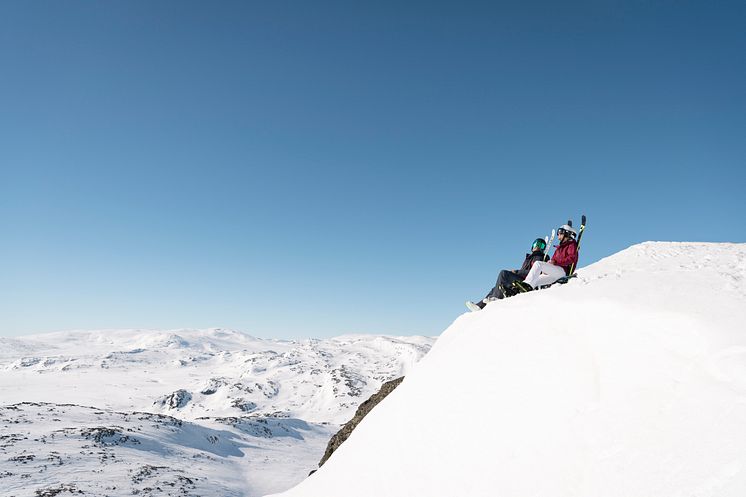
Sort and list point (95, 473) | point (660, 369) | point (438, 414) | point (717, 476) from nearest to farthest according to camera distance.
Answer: point (717, 476) → point (660, 369) → point (438, 414) → point (95, 473)

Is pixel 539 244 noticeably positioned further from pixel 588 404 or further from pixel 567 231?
pixel 588 404


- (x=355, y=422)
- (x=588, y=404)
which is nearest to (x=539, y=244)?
(x=588, y=404)

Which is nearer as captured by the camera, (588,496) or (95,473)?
(588,496)

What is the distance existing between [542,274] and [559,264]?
1.19m

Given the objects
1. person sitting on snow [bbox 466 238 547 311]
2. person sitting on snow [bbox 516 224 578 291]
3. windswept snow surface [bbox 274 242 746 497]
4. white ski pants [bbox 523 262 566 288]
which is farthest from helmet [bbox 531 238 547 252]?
windswept snow surface [bbox 274 242 746 497]

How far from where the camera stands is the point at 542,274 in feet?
38.2

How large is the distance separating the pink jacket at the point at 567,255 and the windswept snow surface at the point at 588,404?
3723 mm

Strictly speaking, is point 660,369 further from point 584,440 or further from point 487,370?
point 487,370

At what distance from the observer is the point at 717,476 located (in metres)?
3.23

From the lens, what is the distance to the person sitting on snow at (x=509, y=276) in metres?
11.6

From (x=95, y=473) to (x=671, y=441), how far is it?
44397 mm

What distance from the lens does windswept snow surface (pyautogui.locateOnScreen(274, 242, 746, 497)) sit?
3715 mm

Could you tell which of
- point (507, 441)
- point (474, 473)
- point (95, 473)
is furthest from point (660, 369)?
point (95, 473)

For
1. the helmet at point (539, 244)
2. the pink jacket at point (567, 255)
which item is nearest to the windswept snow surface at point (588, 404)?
the pink jacket at point (567, 255)
